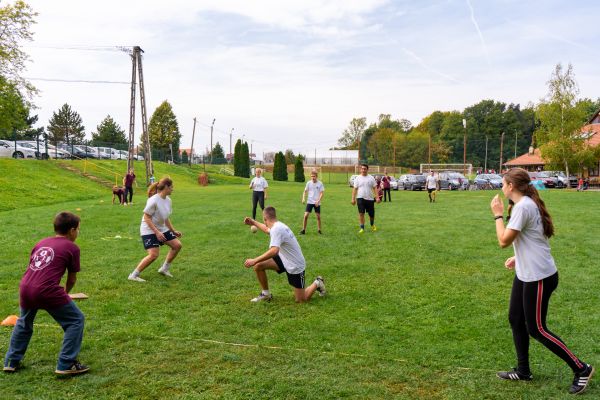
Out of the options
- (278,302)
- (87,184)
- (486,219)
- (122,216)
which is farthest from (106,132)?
(278,302)

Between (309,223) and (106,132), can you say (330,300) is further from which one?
(106,132)

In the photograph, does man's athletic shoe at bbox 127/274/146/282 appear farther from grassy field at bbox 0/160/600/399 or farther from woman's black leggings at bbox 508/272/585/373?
woman's black leggings at bbox 508/272/585/373

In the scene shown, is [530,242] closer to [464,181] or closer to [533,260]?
[533,260]

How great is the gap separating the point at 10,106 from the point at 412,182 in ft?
102

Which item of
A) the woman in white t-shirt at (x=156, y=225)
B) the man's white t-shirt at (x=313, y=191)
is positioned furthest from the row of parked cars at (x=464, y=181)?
the woman in white t-shirt at (x=156, y=225)

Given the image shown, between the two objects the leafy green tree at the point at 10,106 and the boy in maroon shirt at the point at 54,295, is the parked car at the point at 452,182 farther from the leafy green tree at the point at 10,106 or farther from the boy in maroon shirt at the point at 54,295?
the boy in maroon shirt at the point at 54,295

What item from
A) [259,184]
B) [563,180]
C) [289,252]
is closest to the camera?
[289,252]

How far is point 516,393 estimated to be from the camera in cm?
416

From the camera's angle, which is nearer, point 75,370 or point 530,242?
point 530,242

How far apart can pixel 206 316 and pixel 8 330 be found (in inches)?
87.6

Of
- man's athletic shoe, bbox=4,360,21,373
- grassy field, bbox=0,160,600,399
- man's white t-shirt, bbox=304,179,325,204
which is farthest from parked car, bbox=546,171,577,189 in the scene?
man's athletic shoe, bbox=4,360,21,373

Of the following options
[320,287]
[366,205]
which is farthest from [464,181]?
[320,287]

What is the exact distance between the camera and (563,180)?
144 feet

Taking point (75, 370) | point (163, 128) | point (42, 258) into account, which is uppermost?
point (163, 128)
